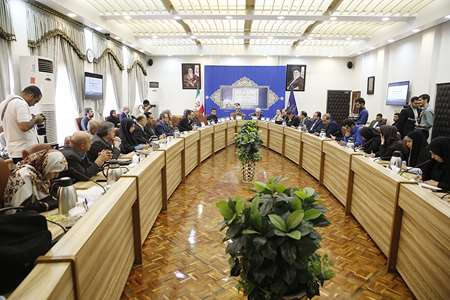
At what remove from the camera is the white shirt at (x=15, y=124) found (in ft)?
11.8

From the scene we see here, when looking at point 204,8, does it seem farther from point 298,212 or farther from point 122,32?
point 298,212

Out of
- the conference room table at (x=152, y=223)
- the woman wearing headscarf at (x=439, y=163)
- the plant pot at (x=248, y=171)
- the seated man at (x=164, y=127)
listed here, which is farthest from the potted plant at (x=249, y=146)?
the woman wearing headscarf at (x=439, y=163)

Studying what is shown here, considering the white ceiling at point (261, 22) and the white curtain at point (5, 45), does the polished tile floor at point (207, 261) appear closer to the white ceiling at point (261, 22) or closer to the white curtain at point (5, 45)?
the white curtain at point (5, 45)

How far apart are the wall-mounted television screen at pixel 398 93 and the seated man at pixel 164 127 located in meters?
5.89

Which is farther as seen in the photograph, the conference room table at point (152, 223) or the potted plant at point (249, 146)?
the potted plant at point (249, 146)

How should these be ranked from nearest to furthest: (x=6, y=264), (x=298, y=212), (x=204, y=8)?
(x=6, y=264)
(x=298, y=212)
(x=204, y=8)

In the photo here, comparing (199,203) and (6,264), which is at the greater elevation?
(6,264)

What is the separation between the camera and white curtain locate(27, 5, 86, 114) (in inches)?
210

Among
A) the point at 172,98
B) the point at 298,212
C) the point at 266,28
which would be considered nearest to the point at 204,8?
the point at 266,28

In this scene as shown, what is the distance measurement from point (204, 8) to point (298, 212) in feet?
22.3

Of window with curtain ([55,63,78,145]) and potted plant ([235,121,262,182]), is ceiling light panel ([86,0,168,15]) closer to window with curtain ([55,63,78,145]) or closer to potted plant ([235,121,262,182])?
window with curtain ([55,63,78,145])

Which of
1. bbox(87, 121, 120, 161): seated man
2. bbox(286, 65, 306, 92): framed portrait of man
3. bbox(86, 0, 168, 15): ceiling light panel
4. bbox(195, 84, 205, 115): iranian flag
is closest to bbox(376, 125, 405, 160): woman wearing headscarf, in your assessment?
bbox(87, 121, 120, 161): seated man

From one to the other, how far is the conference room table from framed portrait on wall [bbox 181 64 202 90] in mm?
8116

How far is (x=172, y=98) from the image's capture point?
12500 millimetres
